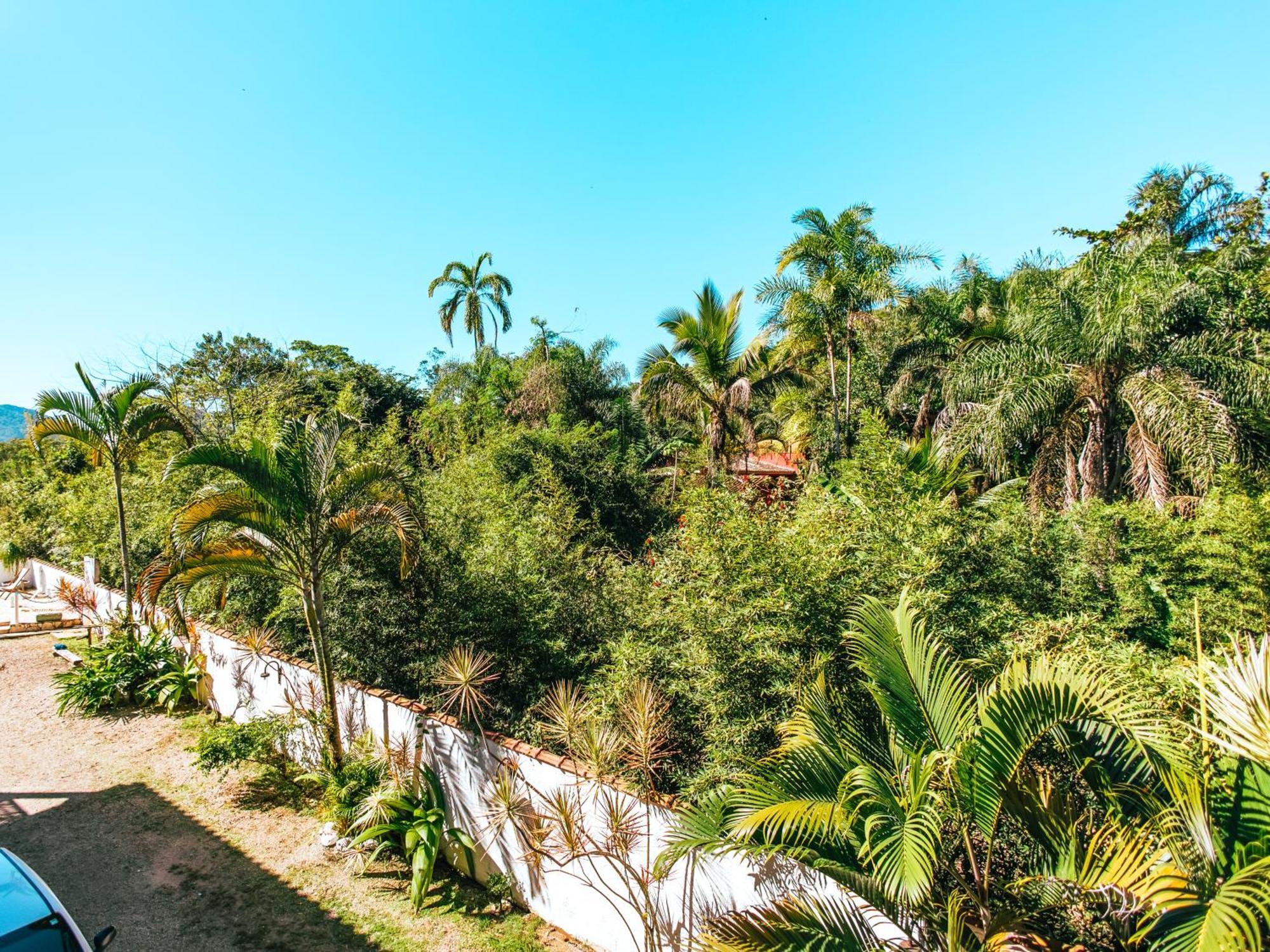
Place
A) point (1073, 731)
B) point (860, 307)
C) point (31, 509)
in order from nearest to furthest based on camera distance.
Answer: point (1073, 731), point (860, 307), point (31, 509)

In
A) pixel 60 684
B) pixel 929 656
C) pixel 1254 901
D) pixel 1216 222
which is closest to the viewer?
pixel 1254 901

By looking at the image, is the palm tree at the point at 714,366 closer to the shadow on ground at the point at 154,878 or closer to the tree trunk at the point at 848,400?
the tree trunk at the point at 848,400

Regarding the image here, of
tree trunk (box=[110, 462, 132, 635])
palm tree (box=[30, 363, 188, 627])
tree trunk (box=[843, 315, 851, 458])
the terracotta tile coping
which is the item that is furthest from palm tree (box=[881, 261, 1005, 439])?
tree trunk (box=[110, 462, 132, 635])

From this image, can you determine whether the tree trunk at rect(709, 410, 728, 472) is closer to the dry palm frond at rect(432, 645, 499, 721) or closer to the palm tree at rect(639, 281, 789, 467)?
the palm tree at rect(639, 281, 789, 467)

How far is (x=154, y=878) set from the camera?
5.60 meters

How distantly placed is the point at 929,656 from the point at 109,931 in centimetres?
464

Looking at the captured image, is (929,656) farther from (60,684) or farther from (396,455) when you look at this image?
(60,684)

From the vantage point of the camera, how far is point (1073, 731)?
122 inches

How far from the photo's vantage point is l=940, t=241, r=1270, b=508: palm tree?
8867 mm

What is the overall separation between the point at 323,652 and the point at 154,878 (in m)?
2.12

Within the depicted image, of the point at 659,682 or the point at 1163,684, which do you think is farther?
the point at 659,682

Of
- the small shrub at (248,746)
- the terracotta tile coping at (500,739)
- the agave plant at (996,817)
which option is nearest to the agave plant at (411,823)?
the terracotta tile coping at (500,739)

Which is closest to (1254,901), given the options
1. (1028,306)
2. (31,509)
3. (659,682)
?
(659,682)

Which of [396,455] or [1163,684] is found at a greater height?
[396,455]
